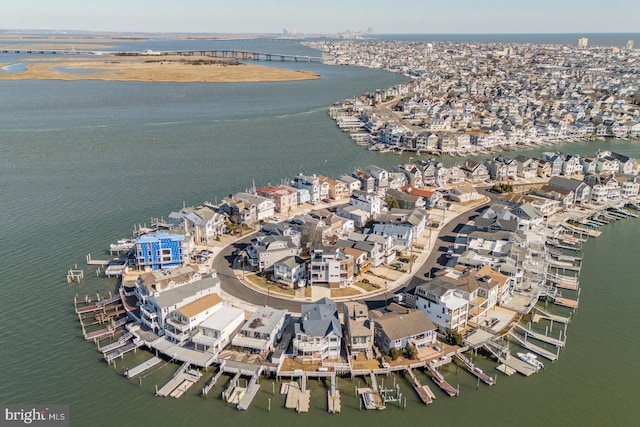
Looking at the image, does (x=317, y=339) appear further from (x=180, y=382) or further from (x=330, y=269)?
(x=330, y=269)

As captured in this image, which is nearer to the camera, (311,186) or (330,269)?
(330,269)

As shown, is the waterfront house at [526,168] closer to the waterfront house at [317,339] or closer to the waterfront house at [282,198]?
the waterfront house at [282,198]

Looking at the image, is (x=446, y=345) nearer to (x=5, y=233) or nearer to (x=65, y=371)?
(x=65, y=371)

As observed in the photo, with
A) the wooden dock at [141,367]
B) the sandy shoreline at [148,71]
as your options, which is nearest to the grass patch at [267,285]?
the wooden dock at [141,367]

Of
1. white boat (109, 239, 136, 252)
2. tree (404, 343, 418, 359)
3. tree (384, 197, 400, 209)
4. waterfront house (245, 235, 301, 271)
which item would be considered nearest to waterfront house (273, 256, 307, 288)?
waterfront house (245, 235, 301, 271)

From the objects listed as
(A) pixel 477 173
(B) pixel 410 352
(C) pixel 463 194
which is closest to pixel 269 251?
(B) pixel 410 352

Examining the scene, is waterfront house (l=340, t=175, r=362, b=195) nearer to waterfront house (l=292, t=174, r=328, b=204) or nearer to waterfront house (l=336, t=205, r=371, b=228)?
Answer: waterfront house (l=292, t=174, r=328, b=204)
